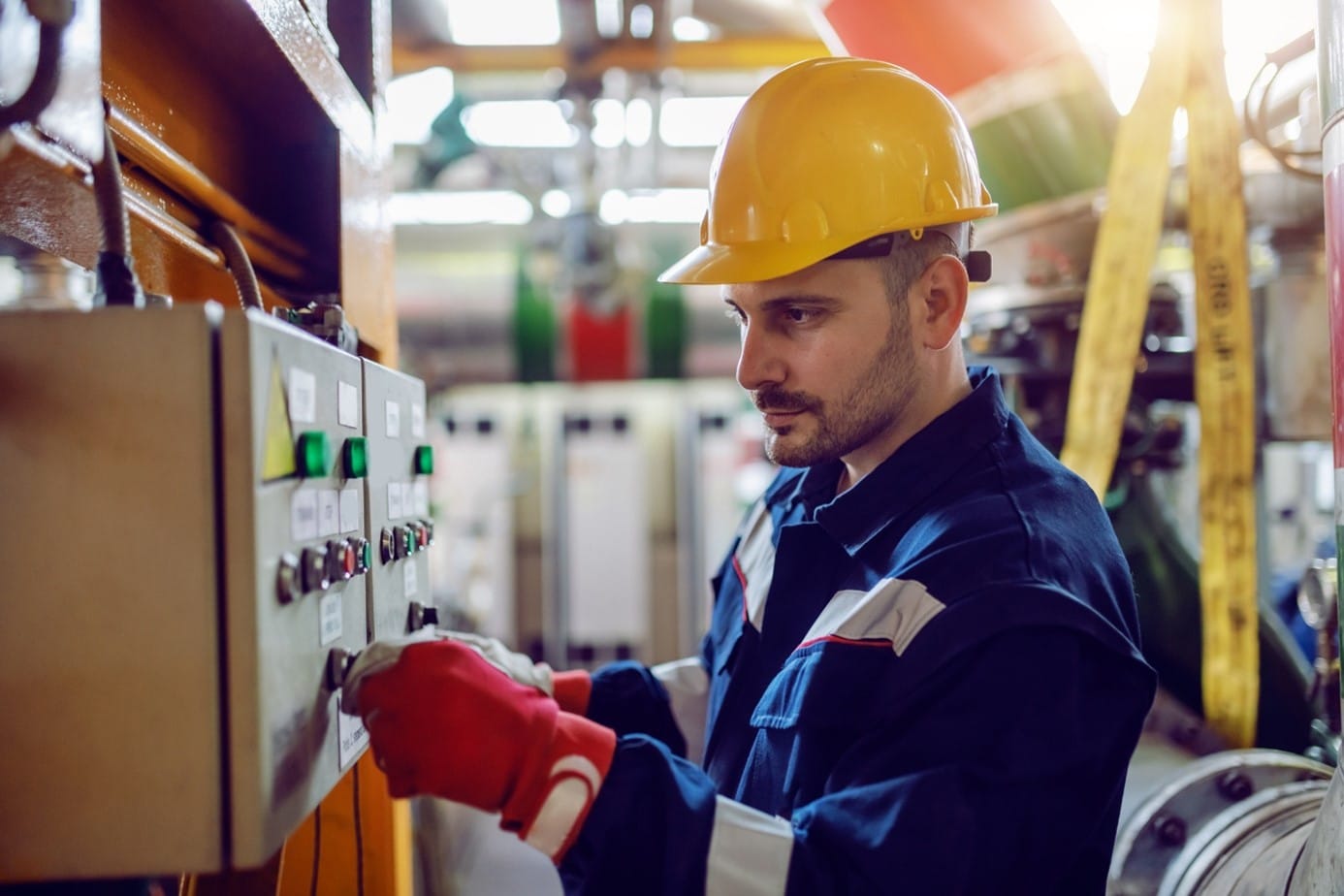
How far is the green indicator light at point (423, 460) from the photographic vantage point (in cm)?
108

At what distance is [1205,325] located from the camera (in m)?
1.62

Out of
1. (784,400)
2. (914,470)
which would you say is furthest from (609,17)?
(914,470)

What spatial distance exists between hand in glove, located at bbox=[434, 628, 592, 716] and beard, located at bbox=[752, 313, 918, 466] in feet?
1.16

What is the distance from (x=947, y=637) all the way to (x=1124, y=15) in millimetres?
1441

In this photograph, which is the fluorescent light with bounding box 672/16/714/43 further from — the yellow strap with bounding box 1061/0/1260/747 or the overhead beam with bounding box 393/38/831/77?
the yellow strap with bounding box 1061/0/1260/747

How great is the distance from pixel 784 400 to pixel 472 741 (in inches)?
20.7

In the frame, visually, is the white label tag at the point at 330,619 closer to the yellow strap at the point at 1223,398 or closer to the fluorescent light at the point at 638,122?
the yellow strap at the point at 1223,398

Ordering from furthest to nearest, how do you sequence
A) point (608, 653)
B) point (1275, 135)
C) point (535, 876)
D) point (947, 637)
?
point (608, 653)
point (535, 876)
point (1275, 135)
point (947, 637)

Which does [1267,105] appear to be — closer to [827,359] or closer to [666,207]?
[827,359]

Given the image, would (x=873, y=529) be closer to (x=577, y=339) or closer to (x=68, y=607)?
(x=68, y=607)

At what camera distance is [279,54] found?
1.03 meters

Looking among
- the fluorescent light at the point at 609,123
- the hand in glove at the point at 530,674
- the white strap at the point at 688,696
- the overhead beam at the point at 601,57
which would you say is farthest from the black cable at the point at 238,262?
the fluorescent light at the point at 609,123

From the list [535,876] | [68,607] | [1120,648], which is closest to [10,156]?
[68,607]

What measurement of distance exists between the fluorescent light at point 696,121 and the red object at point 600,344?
3.65ft
